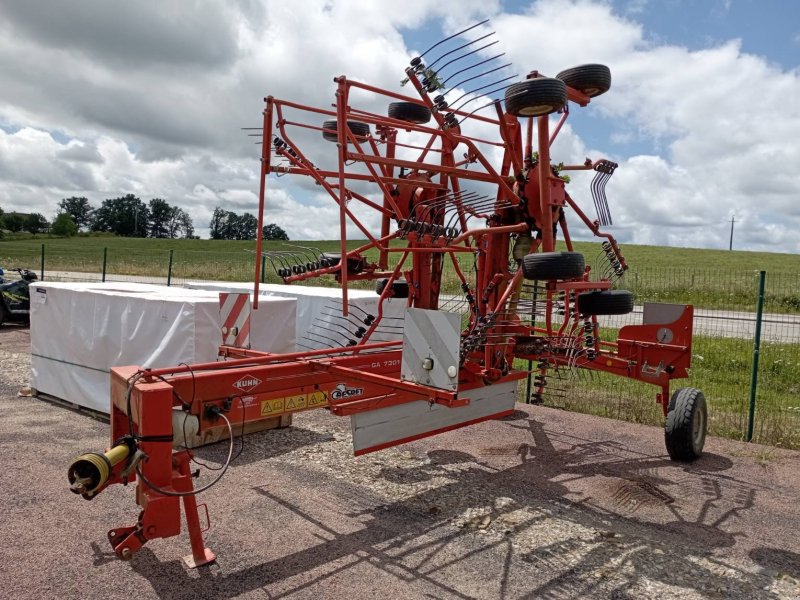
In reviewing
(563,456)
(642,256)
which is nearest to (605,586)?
(563,456)

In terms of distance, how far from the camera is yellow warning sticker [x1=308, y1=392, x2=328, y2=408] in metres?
4.51

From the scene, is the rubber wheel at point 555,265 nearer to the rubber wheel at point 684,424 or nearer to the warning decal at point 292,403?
the warning decal at point 292,403

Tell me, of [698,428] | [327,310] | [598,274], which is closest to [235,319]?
[327,310]

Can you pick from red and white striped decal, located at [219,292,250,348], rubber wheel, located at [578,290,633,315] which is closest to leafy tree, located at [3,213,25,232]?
red and white striped decal, located at [219,292,250,348]

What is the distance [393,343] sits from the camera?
18.5ft

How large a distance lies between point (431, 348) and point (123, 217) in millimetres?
101612

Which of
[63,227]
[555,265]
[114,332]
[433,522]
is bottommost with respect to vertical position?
[433,522]

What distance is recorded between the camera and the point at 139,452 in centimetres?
342

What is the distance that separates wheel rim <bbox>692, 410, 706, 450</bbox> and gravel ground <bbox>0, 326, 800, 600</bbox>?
0.78 ft

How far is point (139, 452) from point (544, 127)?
364 cm

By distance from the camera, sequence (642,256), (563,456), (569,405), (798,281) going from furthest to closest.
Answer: (642,256), (798,281), (569,405), (563,456)

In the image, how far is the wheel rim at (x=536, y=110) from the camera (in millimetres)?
4598

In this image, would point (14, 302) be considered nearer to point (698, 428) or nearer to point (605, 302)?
point (605, 302)

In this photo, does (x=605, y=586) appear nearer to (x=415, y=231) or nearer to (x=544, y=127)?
(x=415, y=231)
